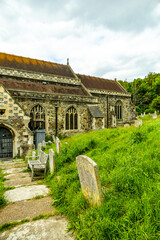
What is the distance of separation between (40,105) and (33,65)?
812cm

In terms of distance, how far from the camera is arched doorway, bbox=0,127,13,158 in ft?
31.4

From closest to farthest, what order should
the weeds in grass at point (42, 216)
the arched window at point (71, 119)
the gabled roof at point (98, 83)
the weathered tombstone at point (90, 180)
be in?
the weathered tombstone at point (90, 180) → the weeds in grass at point (42, 216) → the arched window at point (71, 119) → the gabled roof at point (98, 83)

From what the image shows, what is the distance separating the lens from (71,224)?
2.41 metres

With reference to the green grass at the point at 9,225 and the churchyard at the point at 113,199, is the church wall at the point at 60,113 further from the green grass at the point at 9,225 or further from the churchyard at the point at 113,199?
the green grass at the point at 9,225

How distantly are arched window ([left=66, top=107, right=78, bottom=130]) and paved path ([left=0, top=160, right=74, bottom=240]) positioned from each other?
33.6 feet

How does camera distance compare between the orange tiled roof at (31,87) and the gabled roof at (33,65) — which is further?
the gabled roof at (33,65)

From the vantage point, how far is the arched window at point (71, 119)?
1462 centimetres

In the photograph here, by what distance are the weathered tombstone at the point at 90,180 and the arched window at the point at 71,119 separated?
1162 cm

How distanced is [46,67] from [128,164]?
1874 centimetres

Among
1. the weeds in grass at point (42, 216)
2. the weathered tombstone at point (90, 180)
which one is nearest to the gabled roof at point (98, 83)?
the weathered tombstone at point (90, 180)

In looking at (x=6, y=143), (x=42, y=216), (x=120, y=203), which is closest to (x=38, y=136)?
(x=6, y=143)

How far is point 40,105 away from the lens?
13.1 metres

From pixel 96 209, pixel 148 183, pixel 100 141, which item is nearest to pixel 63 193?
pixel 96 209

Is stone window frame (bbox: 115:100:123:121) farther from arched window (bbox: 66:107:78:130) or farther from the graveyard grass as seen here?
the graveyard grass
